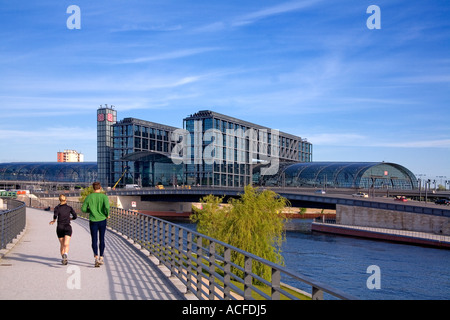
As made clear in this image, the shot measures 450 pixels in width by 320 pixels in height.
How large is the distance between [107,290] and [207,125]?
10812 centimetres

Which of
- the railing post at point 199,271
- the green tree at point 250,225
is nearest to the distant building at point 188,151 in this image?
the green tree at point 250,225

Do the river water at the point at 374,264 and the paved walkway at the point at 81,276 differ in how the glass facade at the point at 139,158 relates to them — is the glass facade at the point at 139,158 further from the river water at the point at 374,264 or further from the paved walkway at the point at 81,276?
the paved walkway at the point at 81,276

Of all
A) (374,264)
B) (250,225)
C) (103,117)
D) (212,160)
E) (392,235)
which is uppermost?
(103,117)

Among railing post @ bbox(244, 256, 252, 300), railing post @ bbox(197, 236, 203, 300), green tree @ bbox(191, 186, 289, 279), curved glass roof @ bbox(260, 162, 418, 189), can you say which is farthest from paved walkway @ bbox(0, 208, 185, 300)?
curved glass roof @ bbox(260, 162, 418, 189)

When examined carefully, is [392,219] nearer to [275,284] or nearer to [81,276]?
[81,276]

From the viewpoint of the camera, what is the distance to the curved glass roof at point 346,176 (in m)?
127

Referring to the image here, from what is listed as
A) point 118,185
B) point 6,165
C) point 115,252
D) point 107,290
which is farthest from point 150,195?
point 6,165

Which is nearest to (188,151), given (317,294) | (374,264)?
(374,264)

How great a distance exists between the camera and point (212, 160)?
383 ft

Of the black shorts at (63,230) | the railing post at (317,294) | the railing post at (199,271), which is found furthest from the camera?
the black shorts at (63,230)

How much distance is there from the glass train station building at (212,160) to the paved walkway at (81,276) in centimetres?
10155

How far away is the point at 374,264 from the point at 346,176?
306ft

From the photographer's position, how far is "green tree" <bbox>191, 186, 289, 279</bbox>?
3125 centimetres
